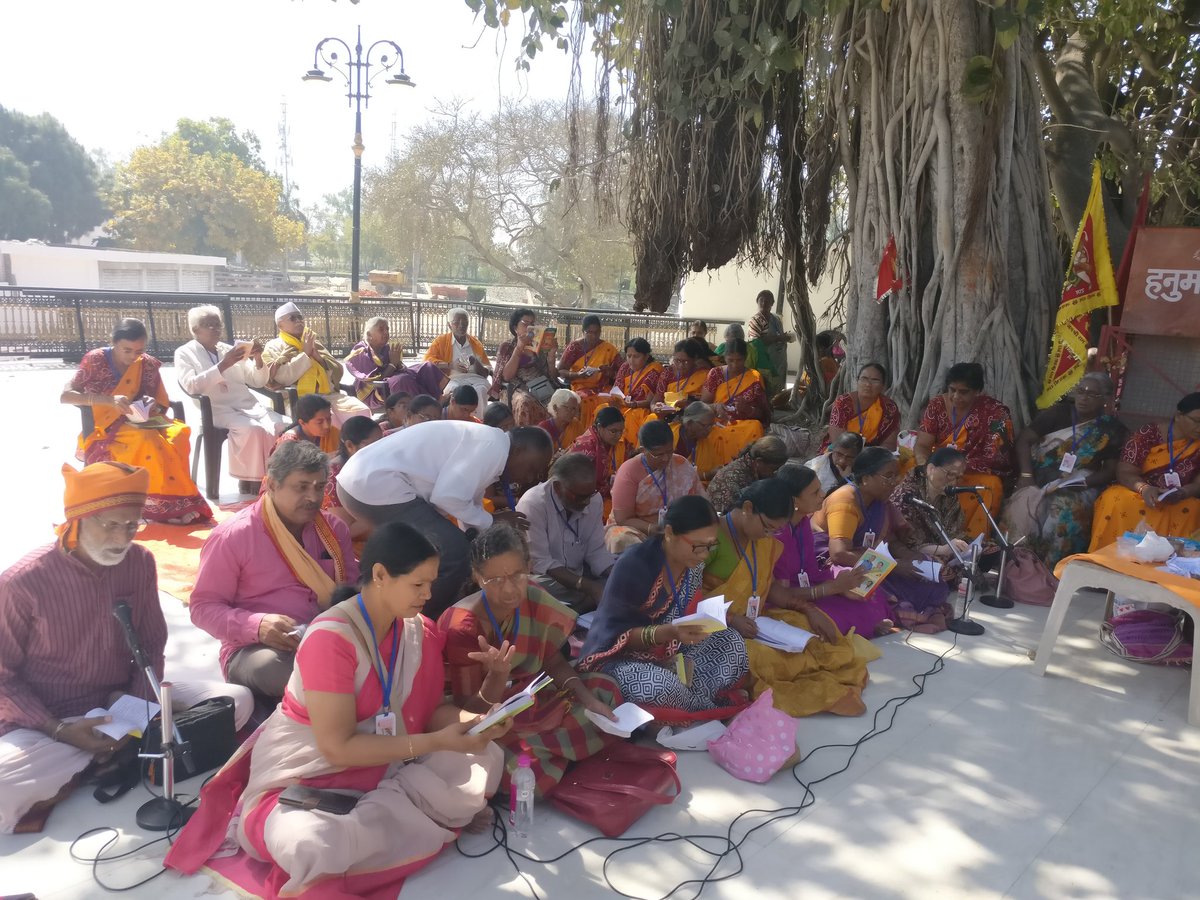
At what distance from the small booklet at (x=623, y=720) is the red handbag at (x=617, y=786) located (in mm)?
113

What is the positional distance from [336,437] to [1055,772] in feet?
16.1

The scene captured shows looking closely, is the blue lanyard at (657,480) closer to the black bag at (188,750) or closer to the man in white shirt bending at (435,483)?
the man in white shirt bending at (435,483)

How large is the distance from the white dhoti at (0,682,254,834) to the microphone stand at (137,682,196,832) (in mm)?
244

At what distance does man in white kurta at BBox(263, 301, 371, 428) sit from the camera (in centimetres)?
690

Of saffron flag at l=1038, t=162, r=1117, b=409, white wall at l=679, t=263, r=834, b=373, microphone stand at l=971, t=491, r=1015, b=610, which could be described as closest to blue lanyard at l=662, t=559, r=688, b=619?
microphone stand at l=971, t=491, r=1015, b=610

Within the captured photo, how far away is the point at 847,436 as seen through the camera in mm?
5379

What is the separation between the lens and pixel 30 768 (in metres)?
2.72

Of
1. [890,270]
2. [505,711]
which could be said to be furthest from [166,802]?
[890,270]

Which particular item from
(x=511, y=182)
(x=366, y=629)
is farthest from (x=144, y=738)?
(x=511, y=182)

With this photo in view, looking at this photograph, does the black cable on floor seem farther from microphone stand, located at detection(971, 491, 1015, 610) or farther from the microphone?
microphone stand, located at detection(971, 491, 1015, 610)

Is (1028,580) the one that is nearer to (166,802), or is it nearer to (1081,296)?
(1081,296)

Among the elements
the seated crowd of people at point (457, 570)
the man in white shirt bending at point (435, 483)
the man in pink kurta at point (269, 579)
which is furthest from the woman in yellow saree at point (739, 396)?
the man in pink kurta at point (269, 579)

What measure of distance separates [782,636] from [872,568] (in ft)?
2.31

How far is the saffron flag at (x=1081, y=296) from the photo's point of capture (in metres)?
6.73
